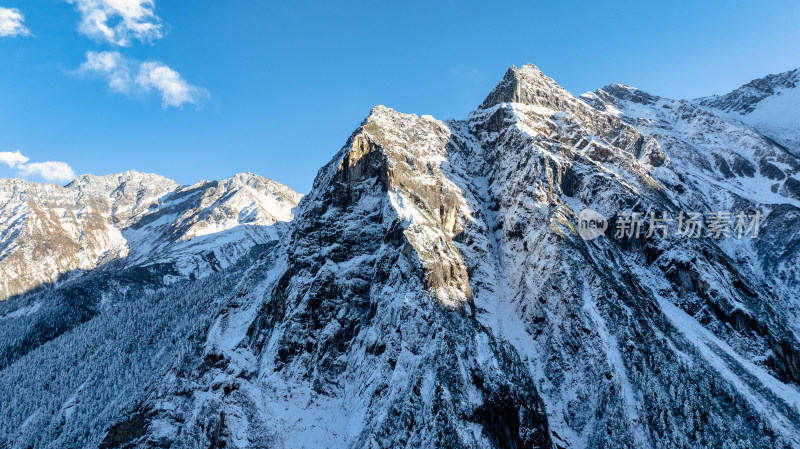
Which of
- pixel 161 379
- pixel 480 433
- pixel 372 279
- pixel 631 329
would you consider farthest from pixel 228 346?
pixel 631 329

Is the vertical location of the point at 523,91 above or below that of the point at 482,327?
above

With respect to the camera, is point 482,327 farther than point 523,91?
No

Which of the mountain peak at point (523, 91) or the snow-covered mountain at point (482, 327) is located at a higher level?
the mountain peak at point (523, 91)

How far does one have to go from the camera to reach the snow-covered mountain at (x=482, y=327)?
190 feet

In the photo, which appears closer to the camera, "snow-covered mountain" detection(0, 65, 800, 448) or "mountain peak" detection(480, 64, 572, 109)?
"snow-covered mountain" detection(0, 65, 800, 448)

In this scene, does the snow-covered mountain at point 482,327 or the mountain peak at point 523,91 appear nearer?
the snow-covered mountain at point 482,327

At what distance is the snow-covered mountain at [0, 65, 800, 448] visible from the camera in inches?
2283

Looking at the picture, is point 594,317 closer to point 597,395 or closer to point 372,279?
point 597,395

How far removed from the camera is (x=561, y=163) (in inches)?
4193

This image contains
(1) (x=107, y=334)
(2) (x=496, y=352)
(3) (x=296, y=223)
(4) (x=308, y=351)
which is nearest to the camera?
(2) (x=496, y=352)

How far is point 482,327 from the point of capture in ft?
228

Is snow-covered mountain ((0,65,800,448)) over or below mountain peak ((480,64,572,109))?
below

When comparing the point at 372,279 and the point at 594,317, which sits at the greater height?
the point at 372,279

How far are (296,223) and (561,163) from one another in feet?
234
